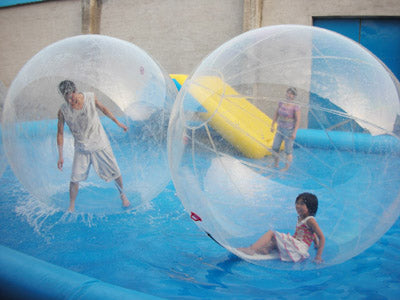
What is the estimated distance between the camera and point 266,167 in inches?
85.7

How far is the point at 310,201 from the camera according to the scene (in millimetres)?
2148

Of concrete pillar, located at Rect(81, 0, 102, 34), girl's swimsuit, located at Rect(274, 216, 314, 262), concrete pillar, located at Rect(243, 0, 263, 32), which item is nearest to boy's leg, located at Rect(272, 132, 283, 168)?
girl's swimsuit, located at Rect(274, 216, 314, 262)

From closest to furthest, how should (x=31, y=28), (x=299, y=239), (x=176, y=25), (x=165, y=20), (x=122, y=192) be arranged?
(x=299, y=239) → (x=122, y=192) → (x=176, y=25) → (x=165, y=20) → (x=31, y=28)

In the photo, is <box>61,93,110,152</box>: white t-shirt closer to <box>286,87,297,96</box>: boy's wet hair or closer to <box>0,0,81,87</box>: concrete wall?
<box>286,87,297,96</box>: boy's wet hair

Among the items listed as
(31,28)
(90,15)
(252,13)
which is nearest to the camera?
(252,13)

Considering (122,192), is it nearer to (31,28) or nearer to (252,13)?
(252,13)

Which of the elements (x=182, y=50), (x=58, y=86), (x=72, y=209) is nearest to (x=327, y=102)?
(x=58, y=86)

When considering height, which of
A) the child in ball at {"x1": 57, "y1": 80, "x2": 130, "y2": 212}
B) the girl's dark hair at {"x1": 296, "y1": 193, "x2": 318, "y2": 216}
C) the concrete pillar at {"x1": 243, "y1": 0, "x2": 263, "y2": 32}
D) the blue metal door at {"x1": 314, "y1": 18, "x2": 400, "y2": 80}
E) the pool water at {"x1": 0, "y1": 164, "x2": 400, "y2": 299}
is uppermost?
the concrete pillar at {"x1": 243, "y1": 0, "x2": 263, "y2": 32}

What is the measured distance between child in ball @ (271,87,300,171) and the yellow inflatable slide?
0.05 meters

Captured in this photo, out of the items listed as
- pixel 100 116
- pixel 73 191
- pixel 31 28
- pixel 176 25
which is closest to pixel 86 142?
pixel 100 116

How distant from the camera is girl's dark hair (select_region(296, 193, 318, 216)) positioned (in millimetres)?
2135

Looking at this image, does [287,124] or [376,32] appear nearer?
[287,124]

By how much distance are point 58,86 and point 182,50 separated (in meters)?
7.38

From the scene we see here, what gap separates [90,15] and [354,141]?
9836 mm
